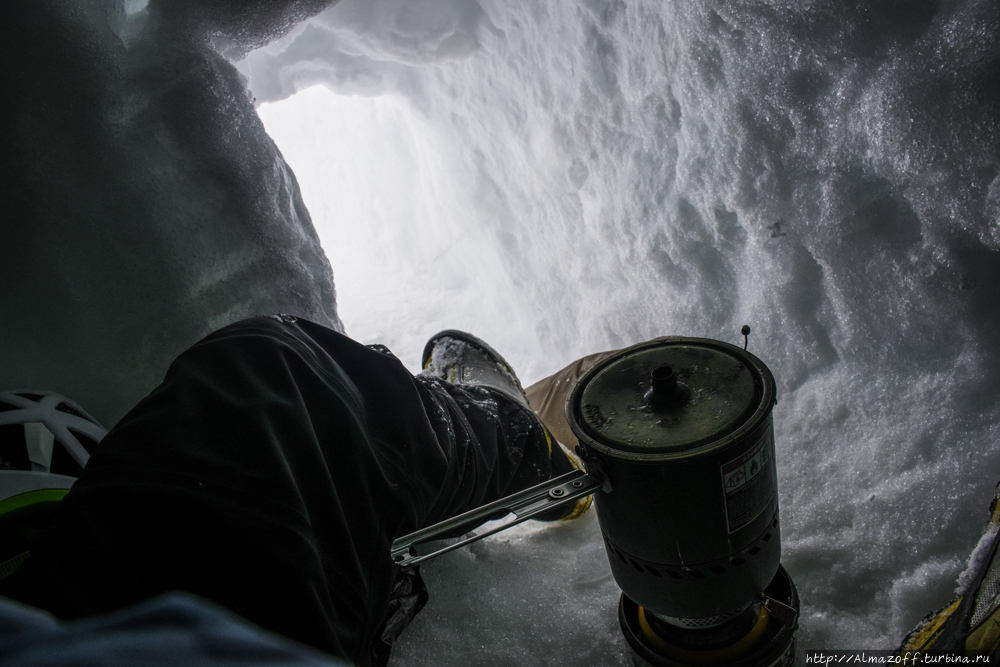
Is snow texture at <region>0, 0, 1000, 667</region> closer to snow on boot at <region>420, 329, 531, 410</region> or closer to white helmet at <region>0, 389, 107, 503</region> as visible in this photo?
white helmet at <region>0, 389, 107, 503</region>

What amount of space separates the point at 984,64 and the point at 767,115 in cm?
46

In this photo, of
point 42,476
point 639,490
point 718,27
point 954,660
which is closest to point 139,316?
point 42,476

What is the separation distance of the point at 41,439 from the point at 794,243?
180cm

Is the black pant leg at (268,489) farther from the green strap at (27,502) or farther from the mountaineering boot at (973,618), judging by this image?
the mountaineering boot at (973,618)

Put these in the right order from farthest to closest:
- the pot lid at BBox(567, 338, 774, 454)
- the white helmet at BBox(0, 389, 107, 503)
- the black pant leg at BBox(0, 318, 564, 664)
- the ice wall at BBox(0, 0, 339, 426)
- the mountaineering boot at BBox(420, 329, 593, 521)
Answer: the mountaineering boot at BBox(420, 329, 593, 521), the ice wall at BBox(0, 0, 339, 426), the white helmet at BBox(0, 389, 107, 503), the pot lid at BBox(567, 338, 774, 454), the black pant leg at BBox(0, 318, 564, 664)

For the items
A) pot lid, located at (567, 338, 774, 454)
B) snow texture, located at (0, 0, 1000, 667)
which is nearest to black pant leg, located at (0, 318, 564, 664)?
pot lid, located at (567, 338, 774, 454)

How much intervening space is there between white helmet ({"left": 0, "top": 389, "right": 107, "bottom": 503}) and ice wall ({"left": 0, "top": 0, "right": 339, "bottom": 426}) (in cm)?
16

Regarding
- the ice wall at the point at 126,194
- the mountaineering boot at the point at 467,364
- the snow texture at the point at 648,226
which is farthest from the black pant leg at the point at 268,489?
the ice wall at the point at 126,194

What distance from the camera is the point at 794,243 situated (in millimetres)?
1424

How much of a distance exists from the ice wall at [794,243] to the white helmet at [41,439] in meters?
0.83

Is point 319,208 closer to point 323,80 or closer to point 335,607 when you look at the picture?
point 323,80

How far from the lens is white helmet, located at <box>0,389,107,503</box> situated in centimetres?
118

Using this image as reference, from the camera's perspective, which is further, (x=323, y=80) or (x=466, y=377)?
(x=323, y=80)

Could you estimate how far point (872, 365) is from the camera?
1.31 metres
